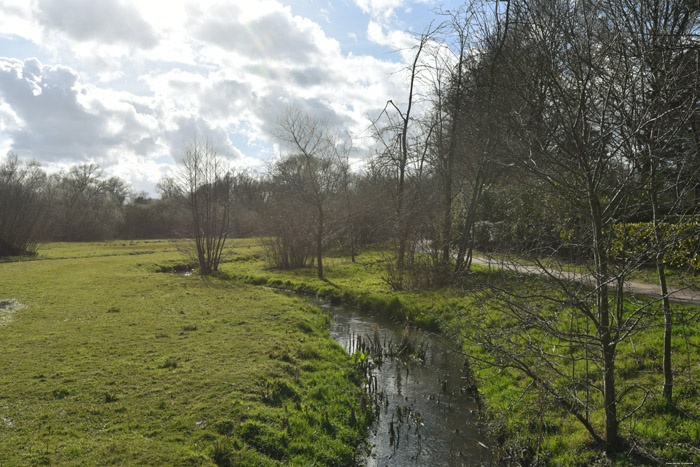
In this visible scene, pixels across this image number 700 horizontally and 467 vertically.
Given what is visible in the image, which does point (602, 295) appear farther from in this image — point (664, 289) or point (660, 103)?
point (660, 103)

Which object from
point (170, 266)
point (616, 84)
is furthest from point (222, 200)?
point (616, 84)

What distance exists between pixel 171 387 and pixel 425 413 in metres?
4.19

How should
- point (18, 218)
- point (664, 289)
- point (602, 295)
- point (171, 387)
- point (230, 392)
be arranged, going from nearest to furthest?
point (602, 295), point (664, 289), point (230, 392), point (171, 387), point (18, 218)

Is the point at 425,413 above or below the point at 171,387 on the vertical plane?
below

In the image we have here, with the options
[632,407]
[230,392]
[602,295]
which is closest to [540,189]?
[602,295]

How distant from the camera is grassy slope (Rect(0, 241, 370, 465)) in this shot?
5.17 metres

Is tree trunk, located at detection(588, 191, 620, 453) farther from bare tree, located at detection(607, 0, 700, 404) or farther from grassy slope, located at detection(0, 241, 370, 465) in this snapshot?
grassy slope, located at detection(0, 241, 370, 465)

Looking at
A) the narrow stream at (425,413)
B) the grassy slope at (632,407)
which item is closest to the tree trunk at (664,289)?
the grassy slope at (632,407)

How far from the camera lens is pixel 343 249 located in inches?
1196

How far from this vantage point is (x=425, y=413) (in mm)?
7000

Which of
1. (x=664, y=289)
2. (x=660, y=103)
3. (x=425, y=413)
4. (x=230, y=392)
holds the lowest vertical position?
(x=425, y=413)

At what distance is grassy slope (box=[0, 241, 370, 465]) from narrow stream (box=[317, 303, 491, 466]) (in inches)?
22.4

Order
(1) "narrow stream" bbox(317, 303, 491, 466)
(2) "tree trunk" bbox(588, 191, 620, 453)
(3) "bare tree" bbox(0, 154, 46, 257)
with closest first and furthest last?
(2) "tree trunk" bbox(588, 191, 620, 453)
(1) "narrow stream" bbox(317, 303, 491, 466)
(3) "bare tree" bbox(0, 154, 46, 257)

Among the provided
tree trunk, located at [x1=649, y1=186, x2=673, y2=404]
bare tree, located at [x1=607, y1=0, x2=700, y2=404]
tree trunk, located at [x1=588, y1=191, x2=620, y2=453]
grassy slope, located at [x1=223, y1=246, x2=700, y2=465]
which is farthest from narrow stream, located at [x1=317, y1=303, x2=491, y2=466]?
bare tree, located at [x1=607, y1=0, x2=700, y2=404]
